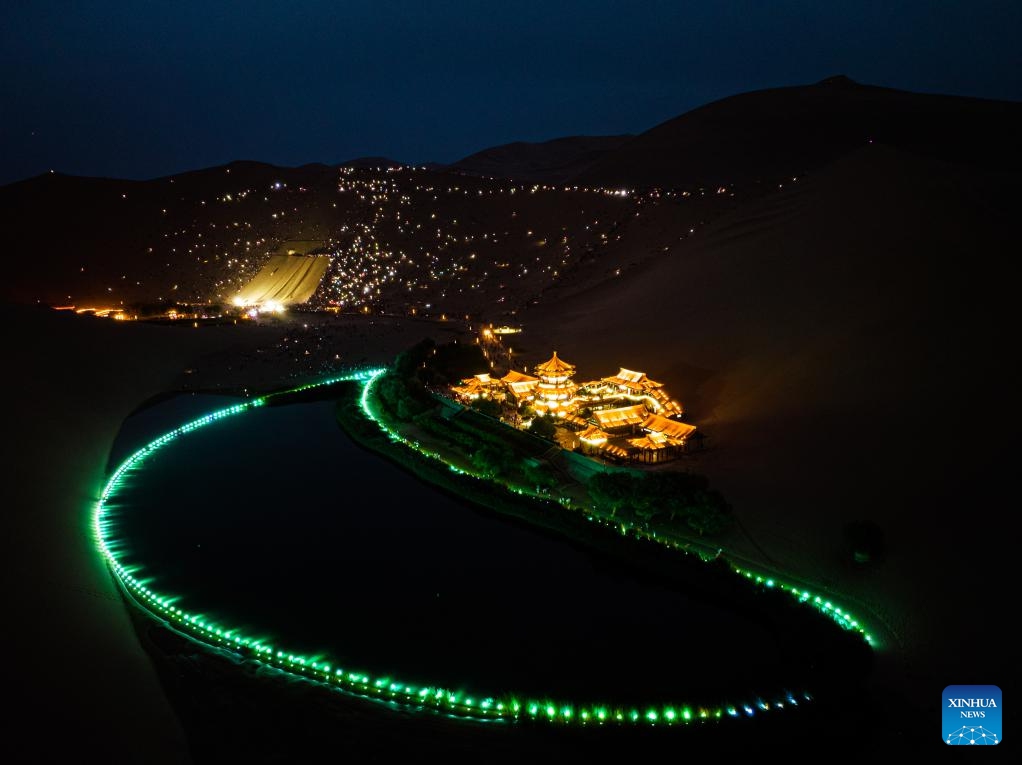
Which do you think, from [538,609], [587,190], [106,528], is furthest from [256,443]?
[587,190]

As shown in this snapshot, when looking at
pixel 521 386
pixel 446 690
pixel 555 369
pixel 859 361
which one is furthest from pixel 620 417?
pixel 446 690

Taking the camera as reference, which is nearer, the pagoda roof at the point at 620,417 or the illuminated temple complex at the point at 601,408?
the illuminated temple complex at the point at 601,408

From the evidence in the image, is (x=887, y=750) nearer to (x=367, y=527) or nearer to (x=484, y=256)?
(x=367, y=527)

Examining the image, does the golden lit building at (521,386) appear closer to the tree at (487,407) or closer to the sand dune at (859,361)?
the tree at (487,407)

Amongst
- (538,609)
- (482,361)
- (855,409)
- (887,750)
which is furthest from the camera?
(482,361)

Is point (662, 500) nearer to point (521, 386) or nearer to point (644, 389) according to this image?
point (644, 389)

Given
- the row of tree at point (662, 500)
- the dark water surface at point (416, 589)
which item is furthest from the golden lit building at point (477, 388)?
the row of tree at point (662, 500)
